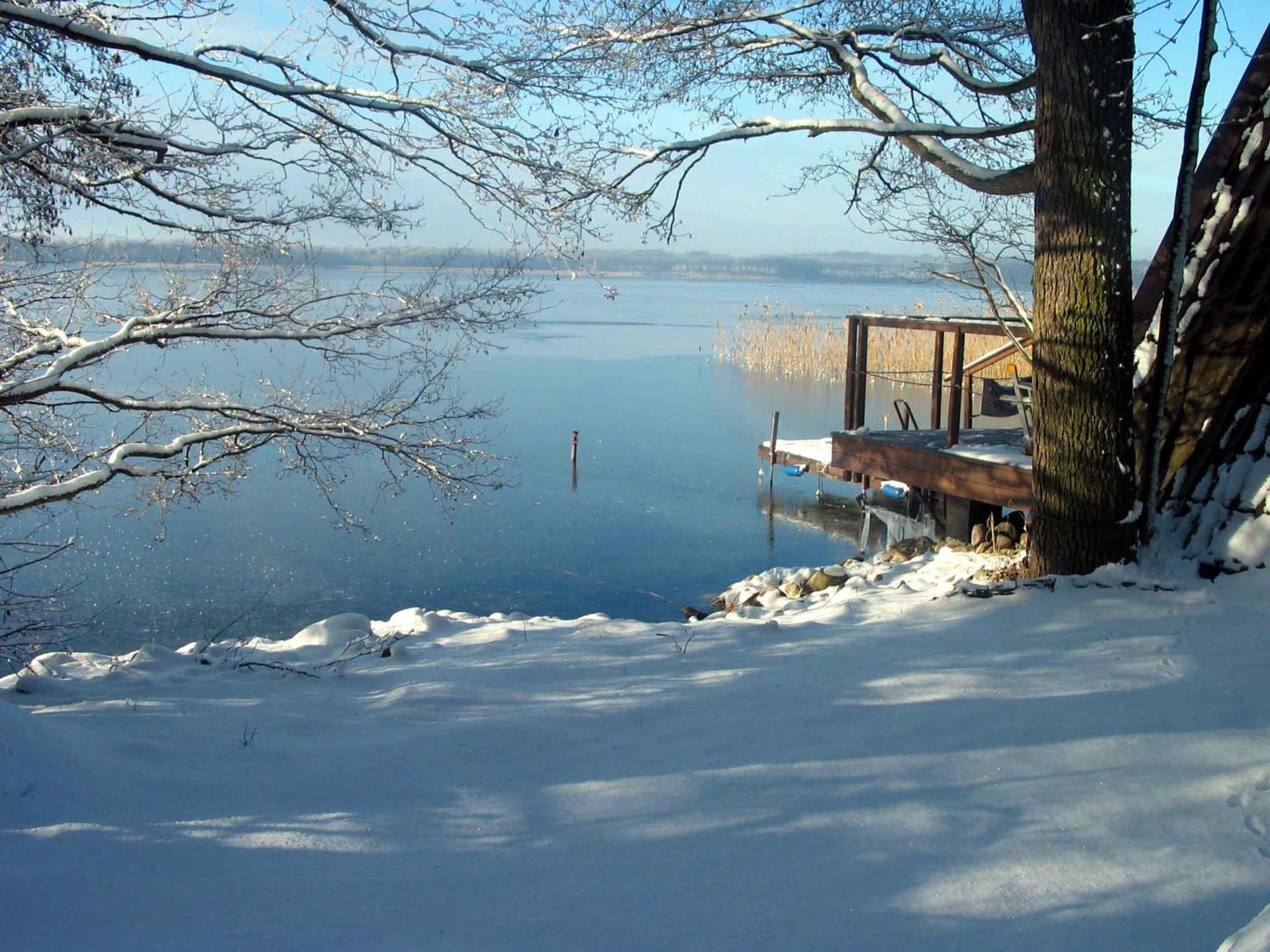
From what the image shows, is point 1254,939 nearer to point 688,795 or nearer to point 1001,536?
point 688,795

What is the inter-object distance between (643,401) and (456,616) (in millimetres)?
19778

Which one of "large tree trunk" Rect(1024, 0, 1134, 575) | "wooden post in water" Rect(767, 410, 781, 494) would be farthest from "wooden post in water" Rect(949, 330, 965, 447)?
"wooden post in water" Rect(767, 410, 781, 494)

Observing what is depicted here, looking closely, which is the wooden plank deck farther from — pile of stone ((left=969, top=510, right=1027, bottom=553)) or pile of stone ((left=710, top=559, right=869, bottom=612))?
pile of stone ((left=710, top=559, right=869, bottom=612))

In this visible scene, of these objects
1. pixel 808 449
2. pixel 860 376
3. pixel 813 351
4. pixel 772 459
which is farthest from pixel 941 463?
pixel 813 351

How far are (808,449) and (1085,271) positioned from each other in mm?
14017

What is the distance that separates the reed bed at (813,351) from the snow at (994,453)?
1409 centimetres

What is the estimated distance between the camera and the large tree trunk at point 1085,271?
5074 mm

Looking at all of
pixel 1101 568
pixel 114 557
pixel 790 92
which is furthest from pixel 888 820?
pixel 114 557

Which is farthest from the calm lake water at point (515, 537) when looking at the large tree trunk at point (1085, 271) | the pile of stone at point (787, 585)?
the large tree trunk at point (1085, 271)

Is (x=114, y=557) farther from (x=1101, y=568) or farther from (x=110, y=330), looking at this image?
(x=1101, y=568)

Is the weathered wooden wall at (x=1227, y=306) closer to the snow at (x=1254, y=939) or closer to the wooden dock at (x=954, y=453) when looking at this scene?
the wooden dock at (x=954, y=453)

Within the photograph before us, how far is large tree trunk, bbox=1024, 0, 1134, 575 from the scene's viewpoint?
16.6 feet

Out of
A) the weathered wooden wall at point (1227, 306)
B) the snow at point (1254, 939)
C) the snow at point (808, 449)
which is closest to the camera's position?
the snow at point (1254, 939)

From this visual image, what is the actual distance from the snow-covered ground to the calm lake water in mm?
2939
